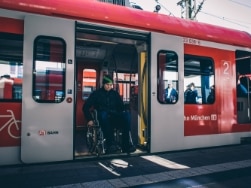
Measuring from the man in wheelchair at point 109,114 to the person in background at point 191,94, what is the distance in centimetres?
150

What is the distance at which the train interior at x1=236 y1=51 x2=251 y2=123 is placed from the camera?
6613 mm

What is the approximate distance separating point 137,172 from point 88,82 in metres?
5.50

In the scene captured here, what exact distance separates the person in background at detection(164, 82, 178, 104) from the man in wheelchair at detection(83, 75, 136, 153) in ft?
3.16

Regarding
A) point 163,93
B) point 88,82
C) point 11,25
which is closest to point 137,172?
point 163,93

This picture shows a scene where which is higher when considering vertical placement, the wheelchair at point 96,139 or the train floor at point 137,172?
the wheelchair at point 96,139

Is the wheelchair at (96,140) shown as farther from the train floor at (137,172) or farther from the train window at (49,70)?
the train window at (49,70)

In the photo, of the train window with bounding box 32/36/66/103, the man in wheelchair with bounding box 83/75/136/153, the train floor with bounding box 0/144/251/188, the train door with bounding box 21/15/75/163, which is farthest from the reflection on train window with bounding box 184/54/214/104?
the train window with bounding box 32/36/66/103

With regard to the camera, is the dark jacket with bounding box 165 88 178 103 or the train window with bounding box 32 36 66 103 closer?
the train window with bounding box 32 36 66 103

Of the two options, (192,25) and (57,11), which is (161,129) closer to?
(192,25)

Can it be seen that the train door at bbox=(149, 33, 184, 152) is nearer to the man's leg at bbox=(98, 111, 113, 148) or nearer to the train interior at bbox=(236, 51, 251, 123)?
the man's leg at bbox=(98, 111, 113, 148)

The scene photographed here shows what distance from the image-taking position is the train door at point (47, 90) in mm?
3957

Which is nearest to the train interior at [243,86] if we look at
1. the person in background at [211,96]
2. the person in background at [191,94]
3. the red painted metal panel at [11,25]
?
the person in background at [211,96]

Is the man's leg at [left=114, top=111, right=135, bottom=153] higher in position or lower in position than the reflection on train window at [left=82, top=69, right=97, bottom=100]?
lower

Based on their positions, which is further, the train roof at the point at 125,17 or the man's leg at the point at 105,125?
the man's leg at the point at 105,125
